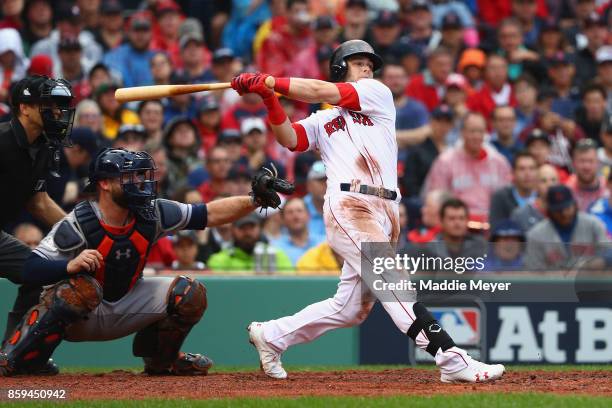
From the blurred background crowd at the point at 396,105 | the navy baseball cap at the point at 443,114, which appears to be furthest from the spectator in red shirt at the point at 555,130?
the navy baseball cap at the point at 443,114

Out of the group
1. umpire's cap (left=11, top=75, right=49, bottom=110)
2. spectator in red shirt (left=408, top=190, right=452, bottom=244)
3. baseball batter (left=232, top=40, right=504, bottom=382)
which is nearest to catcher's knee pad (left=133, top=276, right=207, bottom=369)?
baseball batter (left=232, top=40, right=504, bottom=382)

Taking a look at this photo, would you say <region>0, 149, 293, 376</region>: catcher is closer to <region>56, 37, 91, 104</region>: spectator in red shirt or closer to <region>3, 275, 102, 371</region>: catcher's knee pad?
<region>3, 275, 102, 371</region>: catcher's knee pad

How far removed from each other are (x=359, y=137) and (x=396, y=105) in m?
5.87

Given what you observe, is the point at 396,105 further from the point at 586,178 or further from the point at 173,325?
the point at 173,325

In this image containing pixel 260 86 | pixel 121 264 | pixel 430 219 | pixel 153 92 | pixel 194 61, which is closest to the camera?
pixel 260 86

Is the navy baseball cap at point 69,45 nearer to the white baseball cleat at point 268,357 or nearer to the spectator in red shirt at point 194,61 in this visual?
the spectator in red shirt at point 194,61

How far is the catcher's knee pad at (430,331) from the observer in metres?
6.90

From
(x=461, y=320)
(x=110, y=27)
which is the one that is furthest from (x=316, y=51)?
(x=461, y=320)

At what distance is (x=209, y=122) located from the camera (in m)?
13.2

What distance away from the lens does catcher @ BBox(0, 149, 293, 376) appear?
23.8ft

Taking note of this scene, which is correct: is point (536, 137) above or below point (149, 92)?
above

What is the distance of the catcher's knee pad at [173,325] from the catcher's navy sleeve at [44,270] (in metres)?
0.69

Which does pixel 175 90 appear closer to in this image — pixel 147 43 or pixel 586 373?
pixel 586 373

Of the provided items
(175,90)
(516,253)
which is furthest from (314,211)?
(175,90)
